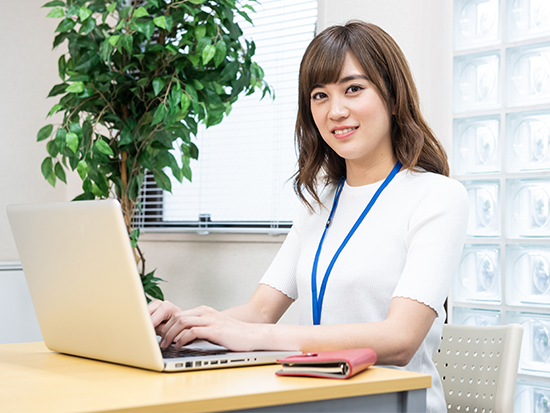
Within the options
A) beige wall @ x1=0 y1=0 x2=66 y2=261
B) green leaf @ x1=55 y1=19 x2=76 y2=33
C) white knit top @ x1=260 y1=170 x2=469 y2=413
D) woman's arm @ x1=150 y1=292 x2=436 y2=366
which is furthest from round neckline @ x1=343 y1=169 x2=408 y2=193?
beige wall @ x1=0 y1=0 x2=66 y2=261

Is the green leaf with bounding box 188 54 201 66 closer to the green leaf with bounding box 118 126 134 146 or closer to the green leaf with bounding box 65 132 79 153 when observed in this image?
the green leaf with bounding box 118 126 134 146

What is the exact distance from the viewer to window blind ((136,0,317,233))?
9.31 ft

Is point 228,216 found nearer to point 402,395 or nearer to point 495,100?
point 495,100

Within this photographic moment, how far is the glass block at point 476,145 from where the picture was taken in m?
2.19

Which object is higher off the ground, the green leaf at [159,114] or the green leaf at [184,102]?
the green leaf at [184,102]

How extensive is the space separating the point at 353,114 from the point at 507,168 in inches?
34.7

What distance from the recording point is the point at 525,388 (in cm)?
206

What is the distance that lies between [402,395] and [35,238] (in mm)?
694

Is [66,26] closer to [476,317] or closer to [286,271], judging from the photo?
[286,271]

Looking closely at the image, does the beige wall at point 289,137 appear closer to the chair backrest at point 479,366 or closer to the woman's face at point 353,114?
the woman's face at point 353,114

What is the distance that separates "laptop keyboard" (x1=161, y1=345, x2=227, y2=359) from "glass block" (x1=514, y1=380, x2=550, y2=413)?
1.37 metres

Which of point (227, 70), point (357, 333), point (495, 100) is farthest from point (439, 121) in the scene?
point (357, 333)

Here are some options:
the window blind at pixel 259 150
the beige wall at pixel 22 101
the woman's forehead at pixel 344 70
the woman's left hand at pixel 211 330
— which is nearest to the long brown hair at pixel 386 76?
the woman's forehead at pixel 344 70

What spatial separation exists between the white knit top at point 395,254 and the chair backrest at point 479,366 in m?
0.14
